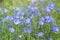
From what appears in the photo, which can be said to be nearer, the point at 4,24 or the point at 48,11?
the point at 4,24

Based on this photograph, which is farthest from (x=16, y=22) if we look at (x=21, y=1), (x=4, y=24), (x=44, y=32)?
(x=21, y=1)

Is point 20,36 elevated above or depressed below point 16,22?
below

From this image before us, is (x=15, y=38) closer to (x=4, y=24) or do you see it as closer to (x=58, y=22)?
(x=4, y=24)

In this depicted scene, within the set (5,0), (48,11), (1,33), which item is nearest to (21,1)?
(5,0)

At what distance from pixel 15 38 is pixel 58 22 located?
804 millimetres

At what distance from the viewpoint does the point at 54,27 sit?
3143 mm

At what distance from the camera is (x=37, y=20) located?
10.9 feet

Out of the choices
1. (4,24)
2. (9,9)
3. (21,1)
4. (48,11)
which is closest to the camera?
(4,24)

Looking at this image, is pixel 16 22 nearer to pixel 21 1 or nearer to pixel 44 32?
pixel 44 32

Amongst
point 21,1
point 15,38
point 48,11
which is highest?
point 21,1

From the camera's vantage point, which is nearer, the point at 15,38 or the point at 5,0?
the point at 15,38

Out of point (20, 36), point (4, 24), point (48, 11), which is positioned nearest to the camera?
point (20, 36)

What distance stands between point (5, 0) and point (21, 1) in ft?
1.12

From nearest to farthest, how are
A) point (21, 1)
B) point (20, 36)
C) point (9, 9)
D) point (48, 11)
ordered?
point (20, 36) → point (48, 11) → point (9, 9) → point (21, 1)
